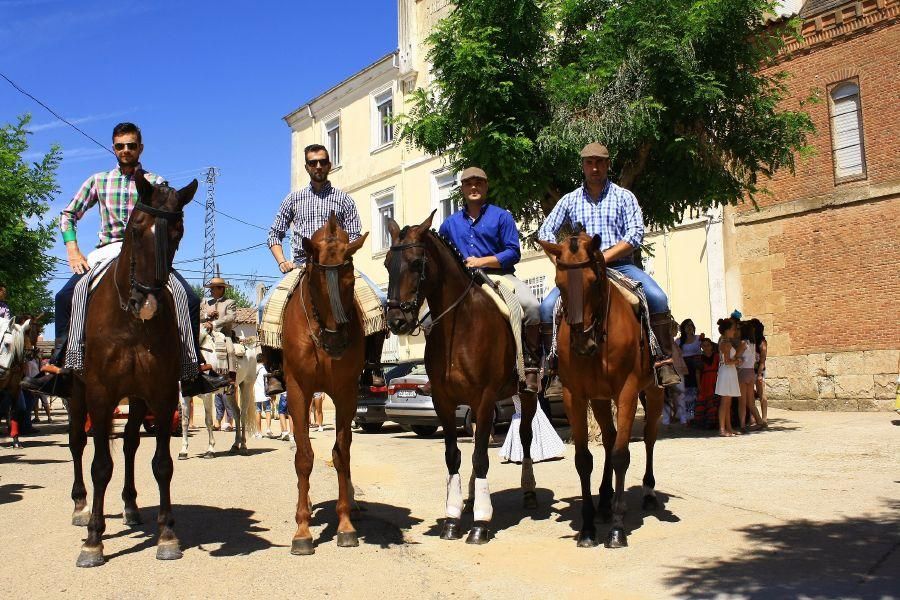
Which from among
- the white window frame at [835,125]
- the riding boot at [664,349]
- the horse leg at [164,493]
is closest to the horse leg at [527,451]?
the riding boot at [664,349]

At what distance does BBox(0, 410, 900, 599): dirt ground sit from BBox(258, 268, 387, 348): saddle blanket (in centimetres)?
173

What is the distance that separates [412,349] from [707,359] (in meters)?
15.7

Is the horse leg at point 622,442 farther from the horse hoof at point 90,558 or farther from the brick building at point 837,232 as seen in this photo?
the brick building at point 837,232

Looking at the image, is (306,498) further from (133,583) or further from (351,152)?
(351,152)

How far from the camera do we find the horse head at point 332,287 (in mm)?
6211

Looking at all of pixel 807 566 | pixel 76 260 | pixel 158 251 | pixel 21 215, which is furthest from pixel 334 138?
pixel 807 566

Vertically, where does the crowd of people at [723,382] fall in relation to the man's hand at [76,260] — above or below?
below

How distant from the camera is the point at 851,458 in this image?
1072cm

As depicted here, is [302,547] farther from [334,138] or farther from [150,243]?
[334,138]

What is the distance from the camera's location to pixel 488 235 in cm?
→ 777

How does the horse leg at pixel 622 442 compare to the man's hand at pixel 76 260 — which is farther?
the man's hand at pixel 76 260

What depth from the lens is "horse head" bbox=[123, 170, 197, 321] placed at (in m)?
5.75

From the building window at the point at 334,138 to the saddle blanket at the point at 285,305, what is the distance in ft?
93.9

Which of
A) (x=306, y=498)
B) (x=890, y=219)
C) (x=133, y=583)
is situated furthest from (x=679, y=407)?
(x=133, y=583)
